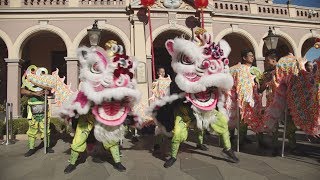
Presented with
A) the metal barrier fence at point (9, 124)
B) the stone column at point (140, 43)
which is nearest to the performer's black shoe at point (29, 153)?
the metal barrier fence at point (9, 124)

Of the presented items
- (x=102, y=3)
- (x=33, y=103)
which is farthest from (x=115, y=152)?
(x=102, y=3)

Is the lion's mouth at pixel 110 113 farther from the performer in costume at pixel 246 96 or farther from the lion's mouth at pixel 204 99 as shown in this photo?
the performer in costume at pixel 246 96

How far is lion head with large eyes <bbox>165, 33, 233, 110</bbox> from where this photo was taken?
4406 millimetres

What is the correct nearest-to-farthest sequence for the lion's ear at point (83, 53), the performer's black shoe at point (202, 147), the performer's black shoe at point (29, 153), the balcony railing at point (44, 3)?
1. the lion's ear at point (83, 53)
2. the performer's black shoe at point (29, 153)
3. the performer's black shoe at point (202, 147)
4. the balcony railing at point (44, 3)

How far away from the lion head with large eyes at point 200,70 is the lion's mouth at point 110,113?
38.0 inches

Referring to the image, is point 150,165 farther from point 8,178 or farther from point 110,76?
point 8,178

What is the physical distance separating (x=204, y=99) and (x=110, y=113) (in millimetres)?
1447

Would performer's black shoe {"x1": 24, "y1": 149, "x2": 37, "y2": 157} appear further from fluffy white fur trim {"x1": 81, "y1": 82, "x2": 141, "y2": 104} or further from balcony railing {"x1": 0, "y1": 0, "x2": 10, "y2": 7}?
balcony railing {"x1": 0, "y1": 0, "x2": 10, "y2": 7}

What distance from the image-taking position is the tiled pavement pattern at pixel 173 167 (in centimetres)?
409

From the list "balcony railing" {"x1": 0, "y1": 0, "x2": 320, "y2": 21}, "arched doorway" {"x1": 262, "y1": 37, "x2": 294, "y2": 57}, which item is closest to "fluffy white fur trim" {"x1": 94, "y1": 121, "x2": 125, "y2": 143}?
"balcony railing" {"x1": 0, "y1": 0, "x2": 320, "y2": 21}

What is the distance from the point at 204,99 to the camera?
4.61m

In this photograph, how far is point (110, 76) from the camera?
14.1 ft

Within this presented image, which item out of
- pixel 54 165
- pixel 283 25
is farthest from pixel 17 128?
pixel 283 25

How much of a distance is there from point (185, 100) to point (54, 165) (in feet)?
7.92
